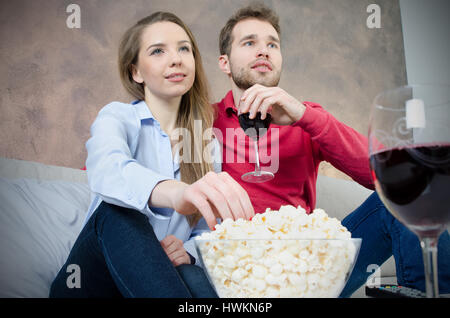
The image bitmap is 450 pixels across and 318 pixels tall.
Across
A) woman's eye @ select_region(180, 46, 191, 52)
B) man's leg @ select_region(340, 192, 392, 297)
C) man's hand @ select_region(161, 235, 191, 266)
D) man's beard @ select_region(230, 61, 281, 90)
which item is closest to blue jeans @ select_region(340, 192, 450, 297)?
man's leg @ select_region(340, 192, 392, 297)

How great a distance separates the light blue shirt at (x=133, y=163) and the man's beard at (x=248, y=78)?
0.91 ft

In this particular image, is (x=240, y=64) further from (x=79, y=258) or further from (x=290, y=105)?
(x=79, y=258)

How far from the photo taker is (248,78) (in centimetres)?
143

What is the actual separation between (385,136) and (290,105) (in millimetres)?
740

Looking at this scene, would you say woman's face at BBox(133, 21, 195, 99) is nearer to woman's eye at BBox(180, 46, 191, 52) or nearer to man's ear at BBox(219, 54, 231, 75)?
woman's eye at BBox(180, 46, 191, 52)

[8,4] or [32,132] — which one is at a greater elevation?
[8,4]

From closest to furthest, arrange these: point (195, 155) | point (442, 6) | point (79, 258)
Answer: point (79, 258) → point (195, 155) → point (442, 6)

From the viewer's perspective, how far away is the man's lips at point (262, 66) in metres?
1.45

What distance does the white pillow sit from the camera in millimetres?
928

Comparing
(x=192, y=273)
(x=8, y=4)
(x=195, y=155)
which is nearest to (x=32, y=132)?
(x=8, y=4)

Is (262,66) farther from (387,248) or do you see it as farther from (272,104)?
(387,248)

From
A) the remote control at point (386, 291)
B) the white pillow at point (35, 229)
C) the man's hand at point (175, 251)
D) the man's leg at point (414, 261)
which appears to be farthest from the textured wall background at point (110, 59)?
the remote control at point (386, 291)

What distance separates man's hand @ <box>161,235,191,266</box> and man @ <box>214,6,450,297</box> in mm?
371
